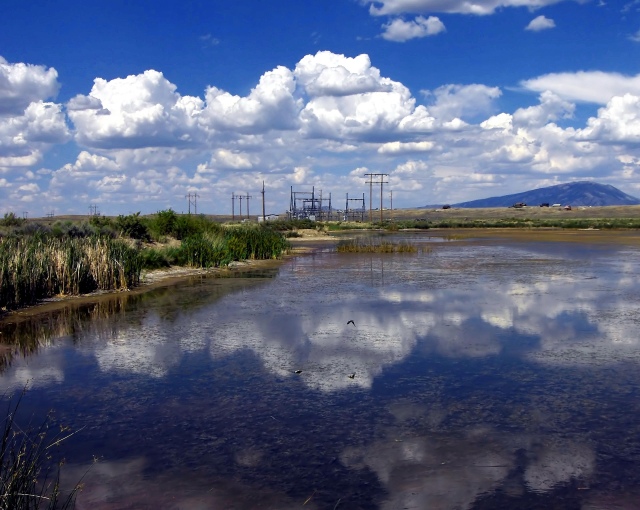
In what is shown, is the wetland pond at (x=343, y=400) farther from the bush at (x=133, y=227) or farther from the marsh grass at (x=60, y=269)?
the bush at (x=133, y=227)

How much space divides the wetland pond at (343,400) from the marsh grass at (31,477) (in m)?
0.18

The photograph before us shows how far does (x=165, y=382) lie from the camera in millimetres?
8781

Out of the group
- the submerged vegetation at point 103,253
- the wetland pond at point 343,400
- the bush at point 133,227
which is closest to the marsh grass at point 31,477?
the wetland pond at point 343,400

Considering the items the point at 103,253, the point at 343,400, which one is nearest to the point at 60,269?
the point at 103,253

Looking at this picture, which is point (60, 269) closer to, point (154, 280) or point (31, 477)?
point (154, 280)

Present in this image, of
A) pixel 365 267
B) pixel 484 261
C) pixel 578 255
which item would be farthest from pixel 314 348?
pixel 578 255

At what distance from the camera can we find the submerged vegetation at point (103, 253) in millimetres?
15289

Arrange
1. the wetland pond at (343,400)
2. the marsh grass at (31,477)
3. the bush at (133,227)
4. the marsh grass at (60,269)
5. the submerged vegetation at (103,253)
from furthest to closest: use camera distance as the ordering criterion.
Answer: the bush at (133,227), the submerged vegetation at (103,253), the marsh grass at (60,269), the wetland pond at (343,400), the marsh grass at (31,477)

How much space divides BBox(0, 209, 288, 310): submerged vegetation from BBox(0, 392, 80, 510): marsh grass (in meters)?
8.29

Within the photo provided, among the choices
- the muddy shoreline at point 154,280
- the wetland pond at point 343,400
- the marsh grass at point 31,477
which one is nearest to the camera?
the marsh grass at point 31,477

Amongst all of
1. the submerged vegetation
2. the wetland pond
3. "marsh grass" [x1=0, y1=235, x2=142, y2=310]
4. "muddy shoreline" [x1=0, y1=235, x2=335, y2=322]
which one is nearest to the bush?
the submerged vegetation

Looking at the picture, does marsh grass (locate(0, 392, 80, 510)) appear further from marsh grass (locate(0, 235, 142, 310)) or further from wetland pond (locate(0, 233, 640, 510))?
marsh grass (locate(0, 235, 142, 310))

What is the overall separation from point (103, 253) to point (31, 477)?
1430 centimetres

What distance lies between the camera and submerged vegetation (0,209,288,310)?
15289 mm
